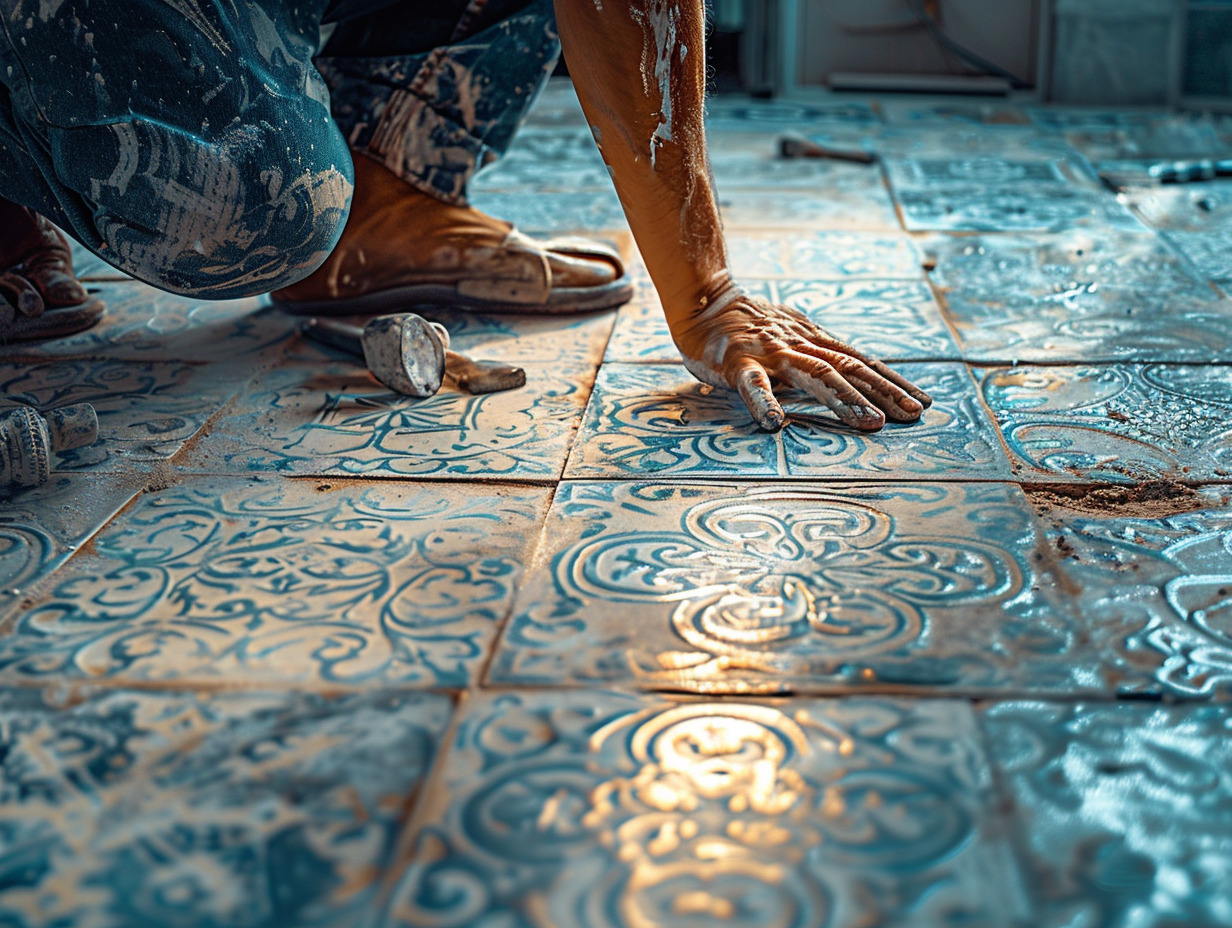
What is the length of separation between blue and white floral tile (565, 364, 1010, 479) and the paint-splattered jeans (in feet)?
1.75

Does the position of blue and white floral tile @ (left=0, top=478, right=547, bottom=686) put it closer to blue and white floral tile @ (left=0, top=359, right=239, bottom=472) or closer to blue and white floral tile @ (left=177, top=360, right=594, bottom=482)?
blue and white floral tile @ (left=177, top=360, right=594, bottom=482)

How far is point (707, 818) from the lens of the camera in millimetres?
855

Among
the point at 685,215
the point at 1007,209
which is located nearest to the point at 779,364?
the point at 685,215

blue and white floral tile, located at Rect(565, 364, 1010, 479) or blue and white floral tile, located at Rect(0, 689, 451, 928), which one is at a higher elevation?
blue and white floral tile, located at Rect(565, 364, 1010, 479)

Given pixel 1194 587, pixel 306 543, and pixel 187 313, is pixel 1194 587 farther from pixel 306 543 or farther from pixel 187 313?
pixel 187 313

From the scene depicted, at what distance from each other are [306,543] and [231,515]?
13 centimetres

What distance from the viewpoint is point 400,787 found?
896mm

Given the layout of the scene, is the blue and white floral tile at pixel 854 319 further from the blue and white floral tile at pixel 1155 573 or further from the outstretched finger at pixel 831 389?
the blue and white floral tile at pixel 1155 573

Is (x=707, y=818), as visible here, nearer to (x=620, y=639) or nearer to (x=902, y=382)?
(x=620, y=639)

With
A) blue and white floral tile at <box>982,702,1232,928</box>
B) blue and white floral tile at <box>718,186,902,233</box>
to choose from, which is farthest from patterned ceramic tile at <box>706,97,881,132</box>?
blue and white floral tile at <box>982,702,1232,928</box>

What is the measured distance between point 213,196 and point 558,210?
1.41 metres

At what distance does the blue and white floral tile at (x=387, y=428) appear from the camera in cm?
148

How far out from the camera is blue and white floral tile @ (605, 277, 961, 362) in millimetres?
1895

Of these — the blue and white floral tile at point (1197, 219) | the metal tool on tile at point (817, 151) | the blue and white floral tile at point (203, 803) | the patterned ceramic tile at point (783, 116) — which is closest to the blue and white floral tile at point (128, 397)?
the blue and white floral tile at point (203, 803)
